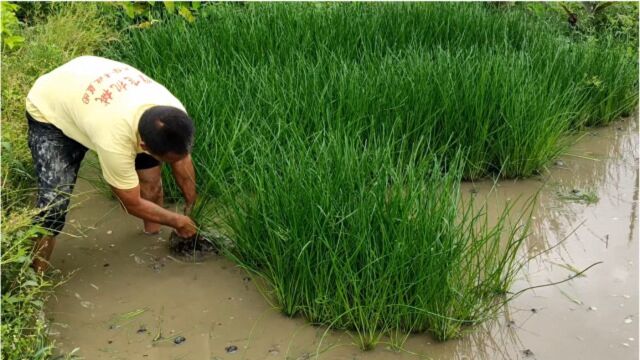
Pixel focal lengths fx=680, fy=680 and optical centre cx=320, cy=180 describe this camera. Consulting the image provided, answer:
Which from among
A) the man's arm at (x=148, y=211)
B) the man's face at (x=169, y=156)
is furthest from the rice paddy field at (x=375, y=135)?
the man's face at (x=169, y=156)

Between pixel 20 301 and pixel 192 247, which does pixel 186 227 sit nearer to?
pixel 192 247

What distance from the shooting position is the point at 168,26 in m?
5.40

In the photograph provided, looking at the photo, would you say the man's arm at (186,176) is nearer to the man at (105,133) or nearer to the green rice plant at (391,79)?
Answer: the man at (105,133)

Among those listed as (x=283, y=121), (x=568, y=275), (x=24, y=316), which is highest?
(x=283, y=121)

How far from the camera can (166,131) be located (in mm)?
2691

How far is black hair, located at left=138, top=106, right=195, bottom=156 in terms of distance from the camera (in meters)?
2.69

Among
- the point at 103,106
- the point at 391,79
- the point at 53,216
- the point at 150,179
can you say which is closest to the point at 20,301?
the point at 53,216

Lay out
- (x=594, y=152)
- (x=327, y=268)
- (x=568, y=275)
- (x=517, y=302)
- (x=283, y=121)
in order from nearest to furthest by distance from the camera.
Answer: (x=327, y=268), (x=517, y=302), (x=568, y=275), (x=283, y=121), (x=594, y=152)

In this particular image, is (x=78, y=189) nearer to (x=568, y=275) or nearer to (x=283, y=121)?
(x=283, y=121)

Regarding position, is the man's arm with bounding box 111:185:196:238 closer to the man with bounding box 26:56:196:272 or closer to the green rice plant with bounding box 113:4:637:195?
the man with bounding box 26:56:196:272

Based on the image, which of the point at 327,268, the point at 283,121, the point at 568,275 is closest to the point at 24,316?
the point at 327,268

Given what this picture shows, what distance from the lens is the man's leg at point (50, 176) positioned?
9.88ft

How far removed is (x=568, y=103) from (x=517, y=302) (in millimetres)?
2335

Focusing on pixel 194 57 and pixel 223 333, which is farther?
pixel 194 57
